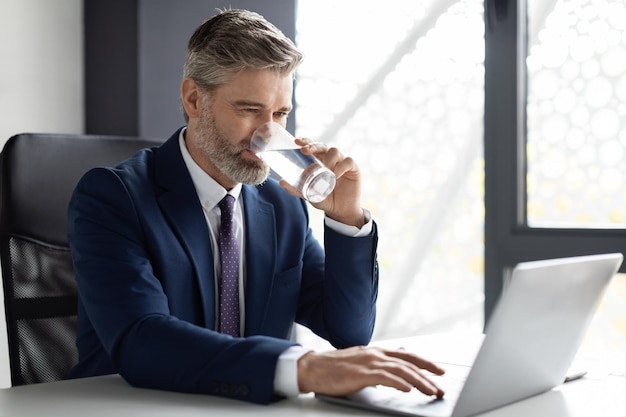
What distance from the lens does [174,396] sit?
113 centimetres

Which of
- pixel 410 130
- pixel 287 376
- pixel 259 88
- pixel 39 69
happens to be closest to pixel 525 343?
pixel 287 376

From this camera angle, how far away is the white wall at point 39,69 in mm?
2461

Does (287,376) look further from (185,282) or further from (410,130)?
(410,130)

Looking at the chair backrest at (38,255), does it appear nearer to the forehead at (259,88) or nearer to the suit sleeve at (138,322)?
the suit sleeve at (138,322)

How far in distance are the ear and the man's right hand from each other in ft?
2.61

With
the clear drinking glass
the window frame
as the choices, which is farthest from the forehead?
the window frame

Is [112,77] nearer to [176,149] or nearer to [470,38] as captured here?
[176,149]

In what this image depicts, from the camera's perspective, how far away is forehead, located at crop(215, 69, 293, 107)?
162 centimetres

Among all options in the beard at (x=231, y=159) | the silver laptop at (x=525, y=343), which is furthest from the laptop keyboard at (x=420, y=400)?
the beard at (x=231, y=159)

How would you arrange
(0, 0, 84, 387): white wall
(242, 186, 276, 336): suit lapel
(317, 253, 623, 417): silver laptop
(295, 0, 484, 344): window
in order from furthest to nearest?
1. (295, 0, 484, 344): window
2. (0, 0, 84, 387): white wall
3. (242, 186, 276, 336): suit lapel
4. (317, 253, 623, 417): silver laptop

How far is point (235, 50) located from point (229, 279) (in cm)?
47

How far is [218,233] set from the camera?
1.64 metres

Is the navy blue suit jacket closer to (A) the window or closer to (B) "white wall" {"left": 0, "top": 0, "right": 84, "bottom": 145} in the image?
(B) "white wall" {"left": 0, "top": 0, "right": 84, "bottom": 145}

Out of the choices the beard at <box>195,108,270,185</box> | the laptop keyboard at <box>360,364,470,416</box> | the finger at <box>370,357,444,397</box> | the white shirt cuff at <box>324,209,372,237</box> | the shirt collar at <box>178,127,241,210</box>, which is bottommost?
the laptop keyboard at <box>360,364,470,416</box>
